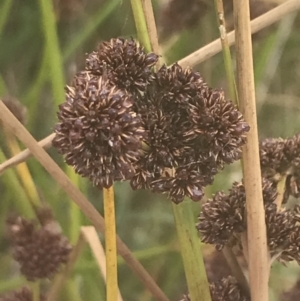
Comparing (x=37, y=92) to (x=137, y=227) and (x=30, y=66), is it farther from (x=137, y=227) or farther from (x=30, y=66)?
(x=137, y=227)

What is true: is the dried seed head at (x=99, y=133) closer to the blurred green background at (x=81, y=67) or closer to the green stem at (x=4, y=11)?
the blurred green background at (x=81, y=67)

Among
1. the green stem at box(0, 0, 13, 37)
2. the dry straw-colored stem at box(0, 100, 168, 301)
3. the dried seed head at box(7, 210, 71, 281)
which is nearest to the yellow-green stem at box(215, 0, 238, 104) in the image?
the dry straw-colored stem at box(0, 100, 168, 301)

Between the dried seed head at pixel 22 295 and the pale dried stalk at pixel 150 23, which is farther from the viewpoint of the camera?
the dried seed head at pixel 22 295

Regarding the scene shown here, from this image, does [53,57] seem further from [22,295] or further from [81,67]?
[22,295]

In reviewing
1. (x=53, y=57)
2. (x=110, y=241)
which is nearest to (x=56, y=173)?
(x=110, y=241)

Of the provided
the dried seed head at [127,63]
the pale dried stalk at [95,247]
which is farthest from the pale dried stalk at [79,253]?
the dried seed head at [127,63]
